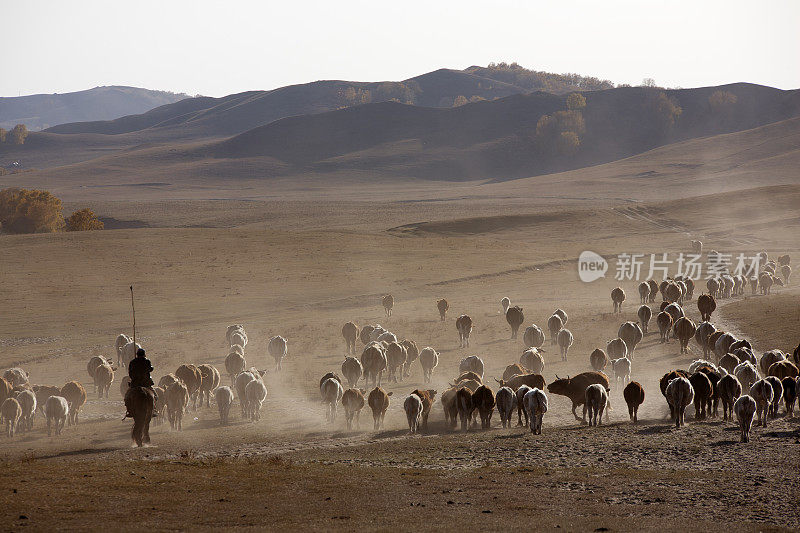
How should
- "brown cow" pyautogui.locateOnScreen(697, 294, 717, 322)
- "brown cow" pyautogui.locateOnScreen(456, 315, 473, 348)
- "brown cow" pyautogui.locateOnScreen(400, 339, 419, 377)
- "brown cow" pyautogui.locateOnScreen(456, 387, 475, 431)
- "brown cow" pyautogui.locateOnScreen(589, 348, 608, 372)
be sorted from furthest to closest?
"brown cow" pyautogui.locateOnScreen(697, 294, 717, 322) → "brown cow" pyautogui.locateOnScreen(456, 315, 473, 348) → "brown cow" pyautogui.locateOnScreen(400, 339, 419, 377) → "brown cow" pyautogui.locateOnScreen(589, 348, 608, 372) → "brown cow" pyautogui.locateOnScreen(456, 387, 475, 431)

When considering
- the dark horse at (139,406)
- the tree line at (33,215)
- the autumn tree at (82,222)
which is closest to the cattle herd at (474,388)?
the dark horse at (139,406)

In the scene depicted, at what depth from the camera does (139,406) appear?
17781 mm

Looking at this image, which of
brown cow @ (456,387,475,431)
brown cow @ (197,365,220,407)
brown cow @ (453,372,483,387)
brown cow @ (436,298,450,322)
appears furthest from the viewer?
brown cow @ (436,298,450,322)

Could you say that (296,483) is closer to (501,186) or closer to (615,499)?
(615,499)

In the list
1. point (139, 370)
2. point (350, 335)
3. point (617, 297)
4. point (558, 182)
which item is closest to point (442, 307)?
point (350, 335)

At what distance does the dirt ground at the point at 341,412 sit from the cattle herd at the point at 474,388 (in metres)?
0.53

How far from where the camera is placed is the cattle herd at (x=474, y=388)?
1916cm

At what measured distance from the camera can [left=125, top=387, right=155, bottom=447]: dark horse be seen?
17703 mm

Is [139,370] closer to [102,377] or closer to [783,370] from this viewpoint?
[102,377]

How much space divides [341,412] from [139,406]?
685 cm

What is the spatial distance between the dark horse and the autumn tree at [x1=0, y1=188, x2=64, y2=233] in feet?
256

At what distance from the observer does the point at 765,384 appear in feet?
58.9

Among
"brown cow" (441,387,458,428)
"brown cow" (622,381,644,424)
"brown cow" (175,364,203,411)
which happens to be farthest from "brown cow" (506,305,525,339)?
"brown cow" (175,364,203,411)

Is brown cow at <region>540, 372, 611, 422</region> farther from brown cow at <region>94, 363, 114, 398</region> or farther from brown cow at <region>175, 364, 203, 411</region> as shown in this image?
brown cow at <region>94, 363, 114, 398</region>
